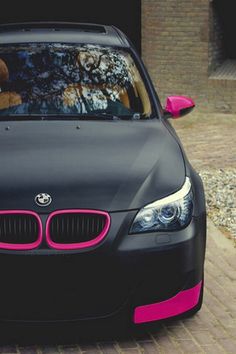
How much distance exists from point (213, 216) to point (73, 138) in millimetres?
3532

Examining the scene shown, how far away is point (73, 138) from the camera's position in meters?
5.77

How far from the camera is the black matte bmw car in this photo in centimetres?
509

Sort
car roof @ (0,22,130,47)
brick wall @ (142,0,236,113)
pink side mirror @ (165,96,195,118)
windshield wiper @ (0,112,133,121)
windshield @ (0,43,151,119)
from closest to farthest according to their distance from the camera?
1. windshield wiper @ (0,112,133,121)
2. windshield @ (0,43,151,119)
3. car roof @ (0,22,130,47)
4. pink side mirror @ (165,96,195,118)
5. brick wall @ (142,0,236,113)

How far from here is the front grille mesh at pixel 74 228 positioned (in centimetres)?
510

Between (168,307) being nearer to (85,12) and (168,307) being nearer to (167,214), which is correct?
(167,214)

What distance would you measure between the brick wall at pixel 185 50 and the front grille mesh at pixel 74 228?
10966mm

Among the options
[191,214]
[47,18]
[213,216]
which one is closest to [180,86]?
[47,18]

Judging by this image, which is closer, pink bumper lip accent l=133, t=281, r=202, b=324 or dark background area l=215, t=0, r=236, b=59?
pink bumper lip accent l=133, t=281, r=202, b=324

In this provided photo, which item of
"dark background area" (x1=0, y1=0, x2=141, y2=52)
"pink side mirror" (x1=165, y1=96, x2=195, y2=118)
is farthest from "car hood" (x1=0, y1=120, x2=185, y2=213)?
"dark background area" (x1=0, y1=0, x2=141, y2=52)

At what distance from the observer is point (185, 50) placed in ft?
52.7

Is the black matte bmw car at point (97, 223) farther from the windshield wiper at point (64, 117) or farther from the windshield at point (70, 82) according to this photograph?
the windshield at point (70, 82)

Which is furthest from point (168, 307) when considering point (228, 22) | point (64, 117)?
point (228, 22)

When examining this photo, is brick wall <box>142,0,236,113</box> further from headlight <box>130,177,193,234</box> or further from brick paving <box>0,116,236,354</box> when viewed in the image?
headlight <box>130,177,193,234</box>

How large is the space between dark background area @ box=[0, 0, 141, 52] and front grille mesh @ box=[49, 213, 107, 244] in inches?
476
